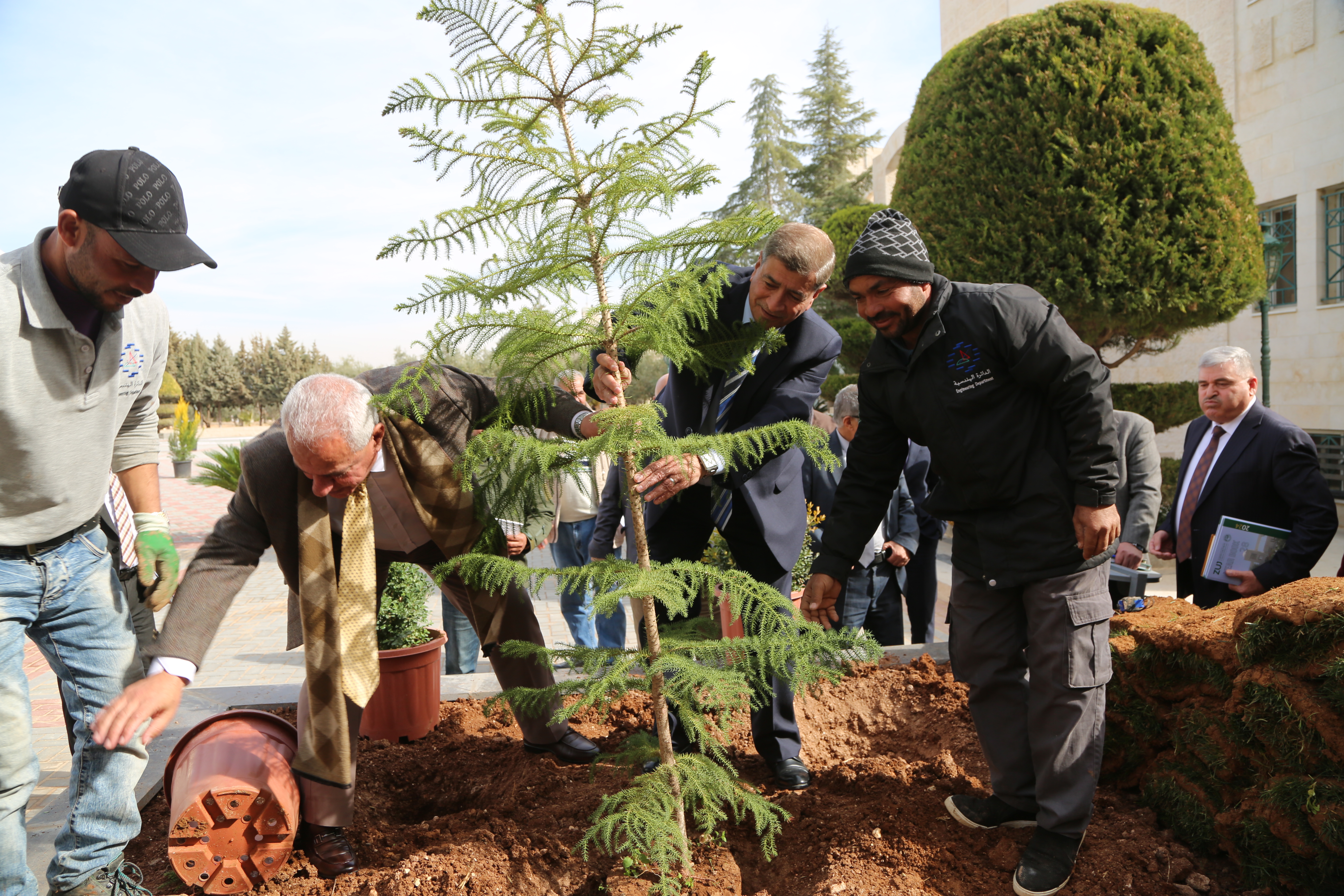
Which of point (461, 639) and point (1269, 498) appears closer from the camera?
point (1269, 498)

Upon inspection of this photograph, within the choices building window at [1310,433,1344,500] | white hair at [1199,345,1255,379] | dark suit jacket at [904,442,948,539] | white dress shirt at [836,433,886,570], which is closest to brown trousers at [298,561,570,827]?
white dress shirt at [836,433,886,570]

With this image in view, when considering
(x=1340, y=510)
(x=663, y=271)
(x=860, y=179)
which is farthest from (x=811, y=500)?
(x=860, y=179)

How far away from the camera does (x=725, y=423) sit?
297 cm

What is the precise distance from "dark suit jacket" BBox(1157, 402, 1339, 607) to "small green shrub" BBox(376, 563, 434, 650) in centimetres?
399

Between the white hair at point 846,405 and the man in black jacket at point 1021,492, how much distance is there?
232 centimetres

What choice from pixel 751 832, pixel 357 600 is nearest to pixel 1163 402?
pixel 751 832

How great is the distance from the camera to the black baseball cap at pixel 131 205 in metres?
2.23

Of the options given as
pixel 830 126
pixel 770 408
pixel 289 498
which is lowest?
pixel 289 498

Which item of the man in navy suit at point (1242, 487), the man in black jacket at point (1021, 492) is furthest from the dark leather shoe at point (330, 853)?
the man in navy suit at point (1242, 487)

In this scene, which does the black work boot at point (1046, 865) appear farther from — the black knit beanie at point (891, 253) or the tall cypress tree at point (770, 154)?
the tall cypress tree at point (770, 154)

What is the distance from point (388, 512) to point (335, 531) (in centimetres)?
21

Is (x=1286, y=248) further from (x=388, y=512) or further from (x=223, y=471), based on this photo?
(x=223, y=471)

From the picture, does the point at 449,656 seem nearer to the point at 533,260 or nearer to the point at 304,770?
the point at 304,770

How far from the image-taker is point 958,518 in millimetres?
2756
